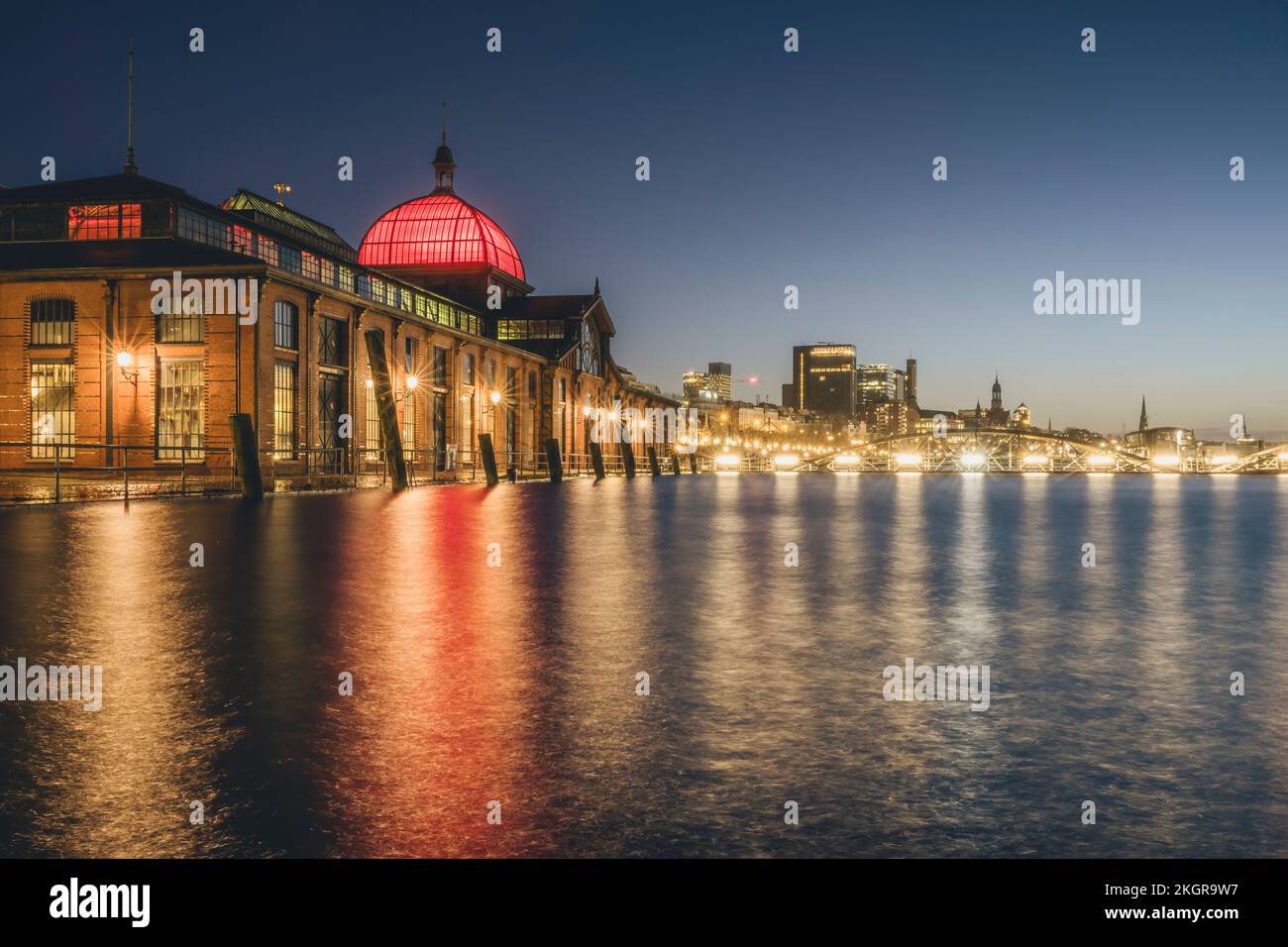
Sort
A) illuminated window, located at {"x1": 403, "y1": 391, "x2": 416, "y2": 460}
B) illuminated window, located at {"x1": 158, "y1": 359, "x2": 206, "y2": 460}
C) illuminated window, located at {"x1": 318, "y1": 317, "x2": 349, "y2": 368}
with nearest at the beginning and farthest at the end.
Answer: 1. illuminated window, located at {"x1": 158, "y1": 359, "x2": 206, "y2": 460}
2. illuminated window, located at {"x1": 318, "y1": 317, "x2": 349, "y2": 368}
3. illuminated window, located at {"x1": 403, "y1": 391, "x2": 416, "y2": 460}

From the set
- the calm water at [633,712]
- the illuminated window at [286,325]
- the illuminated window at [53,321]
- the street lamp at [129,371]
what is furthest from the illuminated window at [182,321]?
the calm water at [633,712]

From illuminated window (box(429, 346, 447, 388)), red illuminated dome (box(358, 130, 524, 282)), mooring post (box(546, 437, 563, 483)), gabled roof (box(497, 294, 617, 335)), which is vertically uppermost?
red illuminated dome (box(358, 130, 524, 282))

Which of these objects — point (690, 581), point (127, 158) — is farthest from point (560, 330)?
point (690, 581)

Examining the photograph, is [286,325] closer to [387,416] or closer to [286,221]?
[387,416]

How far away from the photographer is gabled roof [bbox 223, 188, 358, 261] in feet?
188

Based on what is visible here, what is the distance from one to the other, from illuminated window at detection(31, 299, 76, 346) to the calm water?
117ft

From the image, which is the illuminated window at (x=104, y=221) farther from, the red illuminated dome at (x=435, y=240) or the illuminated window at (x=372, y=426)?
the red illuminated dome at (x=435, y=240)

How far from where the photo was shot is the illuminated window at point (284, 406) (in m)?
43.8

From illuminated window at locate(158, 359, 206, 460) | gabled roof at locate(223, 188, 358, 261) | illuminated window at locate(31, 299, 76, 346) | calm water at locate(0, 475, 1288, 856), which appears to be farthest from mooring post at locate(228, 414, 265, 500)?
gabled roof at locate(223, 188, 358, 261)

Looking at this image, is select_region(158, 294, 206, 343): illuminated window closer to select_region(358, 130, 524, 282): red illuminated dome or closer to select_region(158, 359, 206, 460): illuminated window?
select_region(158, 359, 206, 460): illuminated window

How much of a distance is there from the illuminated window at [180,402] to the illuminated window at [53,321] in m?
4.61
